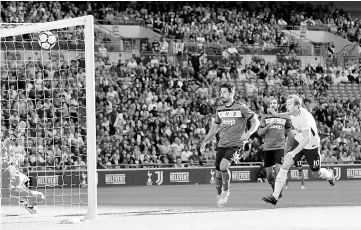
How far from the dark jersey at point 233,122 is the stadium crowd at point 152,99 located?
9.41m

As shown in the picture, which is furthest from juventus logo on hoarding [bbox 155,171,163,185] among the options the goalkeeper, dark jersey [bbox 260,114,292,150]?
the goalkeeper

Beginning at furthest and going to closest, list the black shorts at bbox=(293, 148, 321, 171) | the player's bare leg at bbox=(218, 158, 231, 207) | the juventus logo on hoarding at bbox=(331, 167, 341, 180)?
1. the juventus logo on hoarding at bbox=(331, 167, 341, 180)
2. the black shorts at bbox=(293, 148, 321, 171)
3. the player's bare leg at bbox=(218, 158, 231, 207)

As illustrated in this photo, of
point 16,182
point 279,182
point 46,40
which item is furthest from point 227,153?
point 46,40

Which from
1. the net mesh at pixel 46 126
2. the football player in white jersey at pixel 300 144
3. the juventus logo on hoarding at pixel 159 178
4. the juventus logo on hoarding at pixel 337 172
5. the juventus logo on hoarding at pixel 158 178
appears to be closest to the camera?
the football player in white jersey at pixel 300 144

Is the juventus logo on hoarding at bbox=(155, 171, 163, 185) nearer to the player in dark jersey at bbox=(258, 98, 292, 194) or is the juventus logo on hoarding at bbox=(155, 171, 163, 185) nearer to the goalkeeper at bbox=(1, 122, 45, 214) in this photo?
the player in dark jersey at bbox=(258, 98, 292, 194)

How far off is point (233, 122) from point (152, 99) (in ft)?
56.3

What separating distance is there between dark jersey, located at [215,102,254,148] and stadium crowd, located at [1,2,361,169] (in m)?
9.41

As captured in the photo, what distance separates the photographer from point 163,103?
1316 inches

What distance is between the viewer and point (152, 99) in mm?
33375

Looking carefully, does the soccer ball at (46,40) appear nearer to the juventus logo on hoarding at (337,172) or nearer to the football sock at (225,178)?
the football sock at (225,178)

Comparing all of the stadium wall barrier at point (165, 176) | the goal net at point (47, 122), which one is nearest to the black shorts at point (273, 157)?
the goal net at point (47, 122)

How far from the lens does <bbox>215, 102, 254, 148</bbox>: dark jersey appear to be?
53.7 ft

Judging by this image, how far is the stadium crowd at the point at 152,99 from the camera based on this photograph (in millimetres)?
27422

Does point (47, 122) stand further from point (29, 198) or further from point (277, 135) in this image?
point (29, 198)
